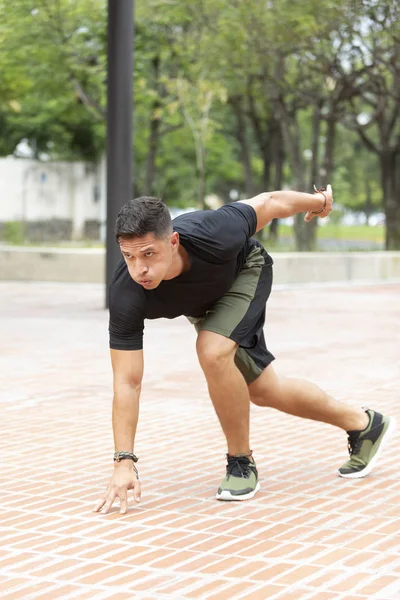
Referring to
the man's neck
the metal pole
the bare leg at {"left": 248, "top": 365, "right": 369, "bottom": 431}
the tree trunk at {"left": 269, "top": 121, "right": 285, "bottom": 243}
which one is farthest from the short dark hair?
the tree trunk at {"left": 269, "top": 121, "right": 285, "bottom": 243}

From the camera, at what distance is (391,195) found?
88.3ft

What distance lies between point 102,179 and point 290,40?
1689cm

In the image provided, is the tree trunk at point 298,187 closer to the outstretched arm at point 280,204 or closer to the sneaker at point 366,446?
the sneaker at point 366,446

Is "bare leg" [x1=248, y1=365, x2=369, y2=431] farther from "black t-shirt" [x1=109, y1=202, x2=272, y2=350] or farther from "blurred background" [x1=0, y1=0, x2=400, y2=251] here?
"blurred background" [x1=0, y1=0, x2=400, y2=251]

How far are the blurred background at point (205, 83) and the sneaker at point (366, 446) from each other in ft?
51.7

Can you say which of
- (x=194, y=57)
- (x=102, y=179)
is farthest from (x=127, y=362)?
(x=102, y=179)

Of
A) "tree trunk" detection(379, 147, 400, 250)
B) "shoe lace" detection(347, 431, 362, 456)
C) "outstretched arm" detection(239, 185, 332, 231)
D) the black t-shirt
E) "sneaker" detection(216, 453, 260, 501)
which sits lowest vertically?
"sneaker" detection(216, 453, 260, 501)

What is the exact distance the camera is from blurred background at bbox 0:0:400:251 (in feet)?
72.3

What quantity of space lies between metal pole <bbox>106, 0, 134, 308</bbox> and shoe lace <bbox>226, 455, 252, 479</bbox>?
9.03 metres

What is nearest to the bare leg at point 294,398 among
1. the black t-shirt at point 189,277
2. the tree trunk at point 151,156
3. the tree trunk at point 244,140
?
the black t-shirt at point 189,277

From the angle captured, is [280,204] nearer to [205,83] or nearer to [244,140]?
[205,83]

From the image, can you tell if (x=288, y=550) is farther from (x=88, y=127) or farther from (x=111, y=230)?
(x=88, y=127)

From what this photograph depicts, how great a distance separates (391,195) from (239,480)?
22296mm

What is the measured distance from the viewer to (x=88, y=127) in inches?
1599
